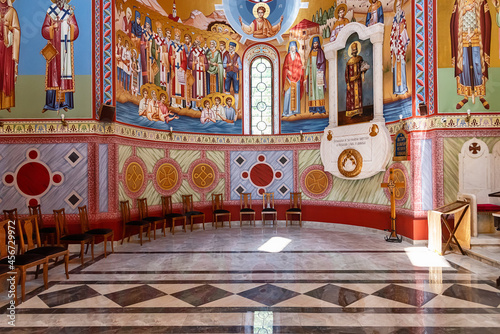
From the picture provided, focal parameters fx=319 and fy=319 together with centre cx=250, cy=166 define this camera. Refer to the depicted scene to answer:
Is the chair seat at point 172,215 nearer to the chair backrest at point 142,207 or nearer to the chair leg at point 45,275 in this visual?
the chair backrest at point 142,207

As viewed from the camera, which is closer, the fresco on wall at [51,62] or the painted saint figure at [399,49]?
the fresco on wall at [51,62]

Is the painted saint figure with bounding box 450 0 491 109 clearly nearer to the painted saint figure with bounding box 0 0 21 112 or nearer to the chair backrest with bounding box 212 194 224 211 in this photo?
the chair backrest with bounding box 212 194 224 211

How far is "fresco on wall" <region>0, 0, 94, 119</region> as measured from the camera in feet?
27.7

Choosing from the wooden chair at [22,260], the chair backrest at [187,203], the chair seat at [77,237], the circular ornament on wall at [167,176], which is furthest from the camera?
the chair backrest at [187,203]

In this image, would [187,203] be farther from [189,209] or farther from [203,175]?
[203,175]

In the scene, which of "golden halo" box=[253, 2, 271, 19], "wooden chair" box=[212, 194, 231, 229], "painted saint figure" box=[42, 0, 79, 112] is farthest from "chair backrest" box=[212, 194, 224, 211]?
"golden halo" box=[253, 2, 271, 19]

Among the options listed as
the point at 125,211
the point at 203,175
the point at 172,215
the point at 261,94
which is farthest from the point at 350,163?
the point at 125,211

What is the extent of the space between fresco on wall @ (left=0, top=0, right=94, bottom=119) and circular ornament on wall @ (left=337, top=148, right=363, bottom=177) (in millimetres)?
7942

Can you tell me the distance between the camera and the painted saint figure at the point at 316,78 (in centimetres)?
1184

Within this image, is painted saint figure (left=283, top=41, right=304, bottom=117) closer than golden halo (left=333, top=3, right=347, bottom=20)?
No

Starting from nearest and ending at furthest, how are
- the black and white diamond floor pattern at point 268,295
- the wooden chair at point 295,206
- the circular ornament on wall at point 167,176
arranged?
the black and white diamond floor pattern at point 268,295 → the circular ornament on wall at point 167,176 → the wooden chair at point 295,206

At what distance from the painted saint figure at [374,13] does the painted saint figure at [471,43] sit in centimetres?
215

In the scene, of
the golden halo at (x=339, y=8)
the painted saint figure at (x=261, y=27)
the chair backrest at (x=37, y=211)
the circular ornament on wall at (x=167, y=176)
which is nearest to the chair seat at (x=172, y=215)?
the circular ornament on wall at (x=167, y=176)

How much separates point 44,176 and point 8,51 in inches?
131
